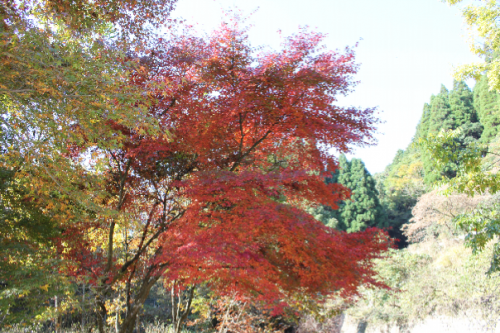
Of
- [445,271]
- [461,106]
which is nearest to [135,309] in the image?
[445,271]

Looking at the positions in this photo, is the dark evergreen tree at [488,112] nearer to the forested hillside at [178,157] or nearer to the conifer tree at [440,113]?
the conifer tree at [440,113]

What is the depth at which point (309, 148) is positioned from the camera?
20.1 ft

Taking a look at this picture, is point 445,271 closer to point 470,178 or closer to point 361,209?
point 470,178

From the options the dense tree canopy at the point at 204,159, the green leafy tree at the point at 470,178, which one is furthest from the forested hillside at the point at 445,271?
the dense tree canopy at the point at 204,159

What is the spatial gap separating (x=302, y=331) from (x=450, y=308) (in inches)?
192

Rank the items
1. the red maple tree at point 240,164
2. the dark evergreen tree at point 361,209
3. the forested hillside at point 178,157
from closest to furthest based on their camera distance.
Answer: the forested hillside at point 178,157 < the red maple tree at point 240,164 < the dark evergreen tree at point 361,209

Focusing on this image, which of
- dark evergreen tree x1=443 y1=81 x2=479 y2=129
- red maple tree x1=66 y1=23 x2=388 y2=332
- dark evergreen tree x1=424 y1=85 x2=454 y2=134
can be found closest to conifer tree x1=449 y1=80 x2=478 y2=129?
dark evergreen tree x1=443 y1=81 x2=479 y2=129

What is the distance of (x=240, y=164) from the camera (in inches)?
250

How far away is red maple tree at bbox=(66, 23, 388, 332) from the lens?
4758mm

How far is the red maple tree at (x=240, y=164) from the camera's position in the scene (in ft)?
15.6

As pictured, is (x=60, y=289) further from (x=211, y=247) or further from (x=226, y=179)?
(x=226, y=179)

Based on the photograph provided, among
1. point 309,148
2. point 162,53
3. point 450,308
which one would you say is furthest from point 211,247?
point 450,308

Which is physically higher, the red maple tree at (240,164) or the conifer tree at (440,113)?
the conifer tree at (440,113)

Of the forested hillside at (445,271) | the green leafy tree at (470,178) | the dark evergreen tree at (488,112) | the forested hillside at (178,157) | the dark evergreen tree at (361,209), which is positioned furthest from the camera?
the dark evergreen tree at (361,209)
